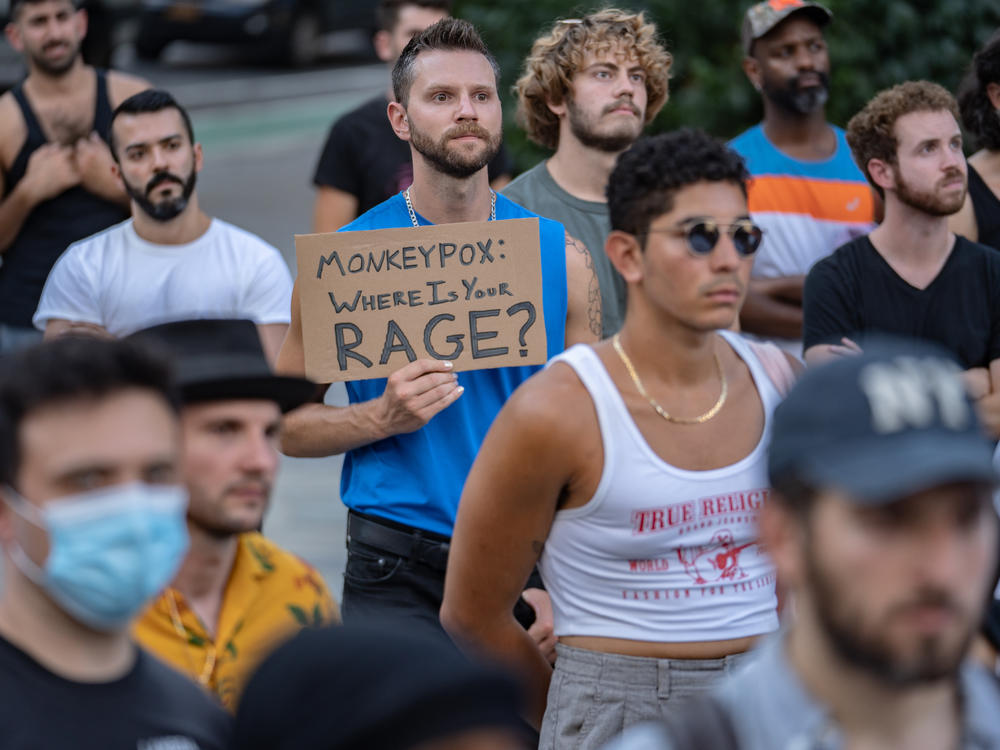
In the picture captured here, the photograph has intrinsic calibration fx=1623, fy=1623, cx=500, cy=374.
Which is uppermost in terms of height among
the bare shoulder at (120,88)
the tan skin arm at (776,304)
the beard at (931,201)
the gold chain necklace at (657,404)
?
the bare shoulder at (120,88)

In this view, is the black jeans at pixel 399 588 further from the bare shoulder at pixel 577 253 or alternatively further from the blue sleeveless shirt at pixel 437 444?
the bare shoulder at pixel 577 253

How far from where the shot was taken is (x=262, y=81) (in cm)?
2252

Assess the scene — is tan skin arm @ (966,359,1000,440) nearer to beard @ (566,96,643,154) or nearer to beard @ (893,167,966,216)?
beard @ (893,167,966,216)

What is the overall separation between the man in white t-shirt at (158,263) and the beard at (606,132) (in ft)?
3.89

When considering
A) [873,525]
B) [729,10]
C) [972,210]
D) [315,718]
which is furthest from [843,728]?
[729,10]

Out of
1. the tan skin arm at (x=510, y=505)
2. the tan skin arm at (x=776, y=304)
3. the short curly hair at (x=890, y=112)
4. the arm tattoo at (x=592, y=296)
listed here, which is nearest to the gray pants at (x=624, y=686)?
the tan skin arm at (x=510, y=505)

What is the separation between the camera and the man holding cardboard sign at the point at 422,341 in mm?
4594

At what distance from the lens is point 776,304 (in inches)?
253

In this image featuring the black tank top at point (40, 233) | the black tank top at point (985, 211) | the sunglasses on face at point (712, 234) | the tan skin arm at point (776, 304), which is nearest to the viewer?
the sunglasses on face at point (712, 234)

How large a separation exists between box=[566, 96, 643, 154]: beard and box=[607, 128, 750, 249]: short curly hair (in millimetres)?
2036

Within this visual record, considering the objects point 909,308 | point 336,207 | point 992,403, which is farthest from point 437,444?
point 336,207

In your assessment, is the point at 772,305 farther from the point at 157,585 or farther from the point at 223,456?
the point at 157,585

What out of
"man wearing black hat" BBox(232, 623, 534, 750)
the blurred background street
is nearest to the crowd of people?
"man wearing black hat" BBox(232, 623, 534, 750)

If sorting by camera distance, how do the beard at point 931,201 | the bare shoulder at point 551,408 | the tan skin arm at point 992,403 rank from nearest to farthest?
the bare shoulder at point 551,408, the tan skin arm at point 992,403, the beard at point 931,201
